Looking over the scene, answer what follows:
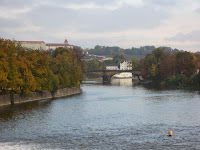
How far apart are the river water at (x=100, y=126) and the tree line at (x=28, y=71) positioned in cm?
556

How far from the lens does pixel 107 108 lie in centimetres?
7888

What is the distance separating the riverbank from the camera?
81.6 metres

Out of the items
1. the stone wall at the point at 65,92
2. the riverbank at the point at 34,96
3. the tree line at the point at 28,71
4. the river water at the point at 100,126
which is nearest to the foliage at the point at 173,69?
the stone wall at the point at 65,92

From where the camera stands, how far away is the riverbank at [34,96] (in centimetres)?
8155

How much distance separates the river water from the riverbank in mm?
3392

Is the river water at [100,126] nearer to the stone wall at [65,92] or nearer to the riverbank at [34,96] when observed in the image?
the riverbank at [34,96]

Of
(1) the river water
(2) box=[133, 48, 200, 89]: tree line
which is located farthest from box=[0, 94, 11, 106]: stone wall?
(2) box=[133, 48, 200, 89]: tree line

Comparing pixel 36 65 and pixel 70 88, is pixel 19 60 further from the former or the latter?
pixel 70 88

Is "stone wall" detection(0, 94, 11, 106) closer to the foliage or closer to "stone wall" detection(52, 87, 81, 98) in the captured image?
"stone wall" detection(52, 87, 81, 98)

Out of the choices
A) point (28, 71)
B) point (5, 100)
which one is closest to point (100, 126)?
Answer: point (5, 100)

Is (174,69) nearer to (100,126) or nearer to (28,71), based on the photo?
(28,71)

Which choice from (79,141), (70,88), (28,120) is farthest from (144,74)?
(79,141)

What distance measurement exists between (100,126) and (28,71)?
3877 centimetres

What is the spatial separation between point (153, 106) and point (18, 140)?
40398 millimetres
